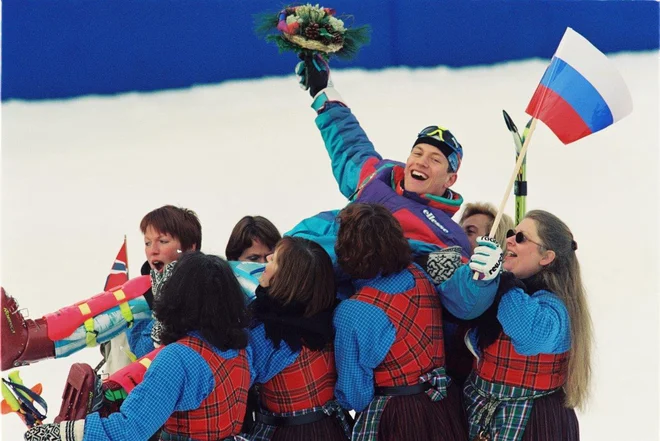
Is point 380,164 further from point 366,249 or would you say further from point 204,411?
point 204,411

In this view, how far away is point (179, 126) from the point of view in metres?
6.16

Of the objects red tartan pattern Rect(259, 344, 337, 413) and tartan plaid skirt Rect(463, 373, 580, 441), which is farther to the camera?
tartan plaid skirt Rect(463, 373, 580, 441)

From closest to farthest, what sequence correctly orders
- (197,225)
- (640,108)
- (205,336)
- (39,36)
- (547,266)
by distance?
(205,336), (547,266), (197,225), (39,36), (640,108)

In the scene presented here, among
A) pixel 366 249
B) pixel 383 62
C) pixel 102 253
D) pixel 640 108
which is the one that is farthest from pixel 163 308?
pixel 640 108

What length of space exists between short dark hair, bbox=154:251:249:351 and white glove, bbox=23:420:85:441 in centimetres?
31

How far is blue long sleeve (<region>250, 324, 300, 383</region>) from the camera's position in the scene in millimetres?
2836

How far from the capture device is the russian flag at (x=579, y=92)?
3.03 metres

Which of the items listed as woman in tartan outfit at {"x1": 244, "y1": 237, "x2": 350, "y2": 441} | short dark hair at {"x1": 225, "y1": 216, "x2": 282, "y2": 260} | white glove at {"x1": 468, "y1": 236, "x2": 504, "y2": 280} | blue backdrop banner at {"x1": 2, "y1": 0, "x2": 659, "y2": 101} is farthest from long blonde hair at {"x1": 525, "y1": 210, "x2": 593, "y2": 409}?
blue backdrop banner at {"x1": 2, "y1": 0, "x2": 659, "y2": 101}

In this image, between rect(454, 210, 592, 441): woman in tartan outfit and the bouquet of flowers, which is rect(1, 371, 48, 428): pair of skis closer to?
rect(454, 210, 592, 441): woman in tartan outfit

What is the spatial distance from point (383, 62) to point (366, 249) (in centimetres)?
392

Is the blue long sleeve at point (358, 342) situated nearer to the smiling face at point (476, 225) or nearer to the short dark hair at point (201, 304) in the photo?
the short dark hair at point (201, 304)

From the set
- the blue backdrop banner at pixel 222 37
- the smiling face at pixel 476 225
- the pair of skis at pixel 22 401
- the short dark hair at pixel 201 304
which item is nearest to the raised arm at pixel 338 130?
the smiling face at pixel 476 225

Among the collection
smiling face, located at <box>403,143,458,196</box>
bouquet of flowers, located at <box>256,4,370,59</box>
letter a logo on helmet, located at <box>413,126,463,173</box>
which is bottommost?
smiling face, located at <box>403,143,458,196</box>

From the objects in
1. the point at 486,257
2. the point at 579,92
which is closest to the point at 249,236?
the point at 486,257
